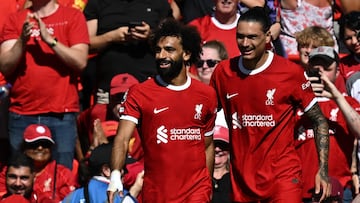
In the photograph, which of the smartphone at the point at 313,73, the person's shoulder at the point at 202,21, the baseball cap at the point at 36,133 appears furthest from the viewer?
the person's shoulder at the point at 202,21

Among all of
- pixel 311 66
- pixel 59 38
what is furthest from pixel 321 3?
pixel 59 38

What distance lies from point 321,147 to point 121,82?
2971 millimetres

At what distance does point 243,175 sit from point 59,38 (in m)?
3.26

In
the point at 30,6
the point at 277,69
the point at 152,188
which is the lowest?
the point at 152,188

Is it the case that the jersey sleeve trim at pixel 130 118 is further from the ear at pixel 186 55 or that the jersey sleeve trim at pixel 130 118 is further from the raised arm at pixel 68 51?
the raised arm at pixel 68 51

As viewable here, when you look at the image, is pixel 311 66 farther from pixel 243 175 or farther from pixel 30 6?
pixel 30 6

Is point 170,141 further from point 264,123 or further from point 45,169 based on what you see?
point 45,169

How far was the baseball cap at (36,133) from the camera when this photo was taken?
38.3 ft

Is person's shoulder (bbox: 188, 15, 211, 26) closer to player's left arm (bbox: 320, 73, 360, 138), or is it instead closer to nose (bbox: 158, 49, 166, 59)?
player's left arm (bbox: 320, 73, 360, 138)

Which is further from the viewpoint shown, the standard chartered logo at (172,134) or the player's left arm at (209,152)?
the player's left arm at (209,152)

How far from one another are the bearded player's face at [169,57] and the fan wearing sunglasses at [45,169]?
96.6 inches

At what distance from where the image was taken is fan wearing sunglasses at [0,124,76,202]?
11.6 m

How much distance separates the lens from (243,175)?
9.80m

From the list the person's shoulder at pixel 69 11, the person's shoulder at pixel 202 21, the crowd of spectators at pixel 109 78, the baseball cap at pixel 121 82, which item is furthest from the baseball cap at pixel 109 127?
the person's shoulder at pixel 202 21
